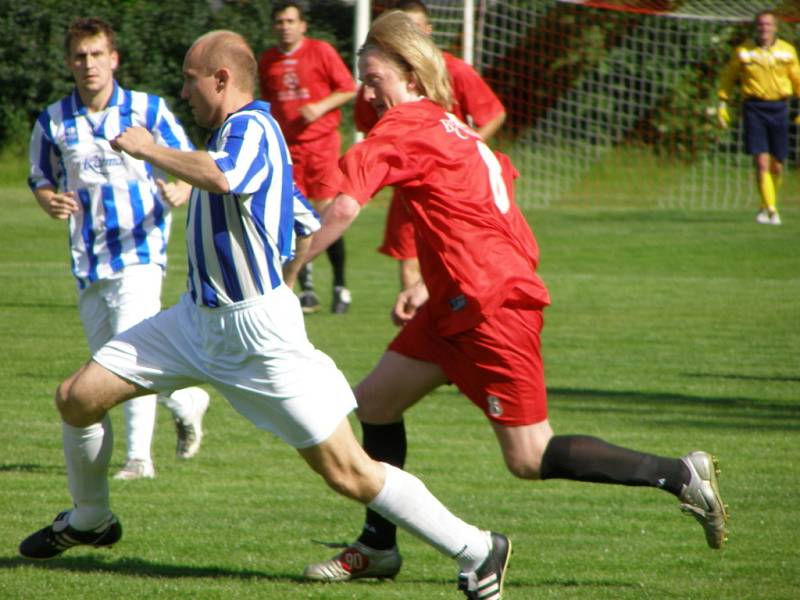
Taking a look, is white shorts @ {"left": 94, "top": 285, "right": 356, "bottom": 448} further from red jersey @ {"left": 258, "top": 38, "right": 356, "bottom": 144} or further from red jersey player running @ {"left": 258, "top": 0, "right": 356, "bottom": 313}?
red jersey @ {"left": 258, "top": 38, "right": 356, "bottom": 144}

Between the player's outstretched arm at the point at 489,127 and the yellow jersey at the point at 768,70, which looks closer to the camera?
the player's outstretched arm at the point at 489,127

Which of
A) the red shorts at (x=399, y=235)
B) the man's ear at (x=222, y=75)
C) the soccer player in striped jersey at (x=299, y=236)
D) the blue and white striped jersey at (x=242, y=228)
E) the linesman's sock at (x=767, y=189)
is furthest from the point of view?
the linesman's sock at (x=767, y=189)

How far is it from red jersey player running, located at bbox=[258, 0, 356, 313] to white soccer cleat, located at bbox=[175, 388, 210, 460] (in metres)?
4.94

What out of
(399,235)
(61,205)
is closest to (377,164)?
(61,205)

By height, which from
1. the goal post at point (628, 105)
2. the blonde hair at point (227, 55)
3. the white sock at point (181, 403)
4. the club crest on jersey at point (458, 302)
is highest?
the blonde hair at point (227, 55)

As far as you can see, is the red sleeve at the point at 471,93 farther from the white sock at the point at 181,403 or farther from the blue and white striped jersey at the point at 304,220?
the blue and white striped jersey at the point at 304,220

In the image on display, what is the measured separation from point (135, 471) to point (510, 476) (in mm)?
1698

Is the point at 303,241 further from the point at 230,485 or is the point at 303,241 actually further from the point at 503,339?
the point at 230,485

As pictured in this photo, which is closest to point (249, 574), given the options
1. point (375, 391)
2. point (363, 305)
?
point (375, 391)

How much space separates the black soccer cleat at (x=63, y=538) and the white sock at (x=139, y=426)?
1.31 metres

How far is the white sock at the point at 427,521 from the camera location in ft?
14.3

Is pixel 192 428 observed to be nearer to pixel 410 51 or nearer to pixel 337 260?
pixel 410 51

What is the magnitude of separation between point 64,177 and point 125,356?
206cm

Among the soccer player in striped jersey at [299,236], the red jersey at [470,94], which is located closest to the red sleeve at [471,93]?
the red jersey at [470,94]
